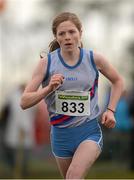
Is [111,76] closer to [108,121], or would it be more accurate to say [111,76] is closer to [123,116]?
[108,121]

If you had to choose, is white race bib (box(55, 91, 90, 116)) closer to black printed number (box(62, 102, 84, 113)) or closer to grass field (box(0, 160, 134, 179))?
black printed number (box(62, 102, 84, 113))

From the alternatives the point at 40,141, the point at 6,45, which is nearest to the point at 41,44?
the point at 6,45

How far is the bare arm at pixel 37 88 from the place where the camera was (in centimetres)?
696

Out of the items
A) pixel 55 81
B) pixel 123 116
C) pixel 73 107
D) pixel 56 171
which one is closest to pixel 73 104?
pixel 73 107

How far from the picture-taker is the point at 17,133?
14.9m

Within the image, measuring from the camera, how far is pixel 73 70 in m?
7.41

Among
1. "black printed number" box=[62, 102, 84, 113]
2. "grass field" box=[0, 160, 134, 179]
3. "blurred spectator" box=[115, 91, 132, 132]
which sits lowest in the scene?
"grass field" box=[0, 160, 134, 179]

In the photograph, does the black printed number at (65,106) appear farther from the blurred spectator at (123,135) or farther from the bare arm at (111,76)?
the blurred spectator at (123,135)

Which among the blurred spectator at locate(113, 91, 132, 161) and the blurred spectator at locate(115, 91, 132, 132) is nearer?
the blurred spectator at locate(115, 91, 132, 132)

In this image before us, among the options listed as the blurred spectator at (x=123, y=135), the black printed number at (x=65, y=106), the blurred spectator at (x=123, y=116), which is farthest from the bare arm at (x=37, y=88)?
the blurred spectator at (x=123, y=135)

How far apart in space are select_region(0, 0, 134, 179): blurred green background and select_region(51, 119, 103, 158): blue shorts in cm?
651

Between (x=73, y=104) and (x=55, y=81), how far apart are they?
623 mm

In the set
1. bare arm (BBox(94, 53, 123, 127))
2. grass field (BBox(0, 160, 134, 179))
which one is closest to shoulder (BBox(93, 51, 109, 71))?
bare arm (BBox(94, 53, 123, 127))

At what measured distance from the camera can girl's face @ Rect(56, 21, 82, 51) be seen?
7.32 metres
